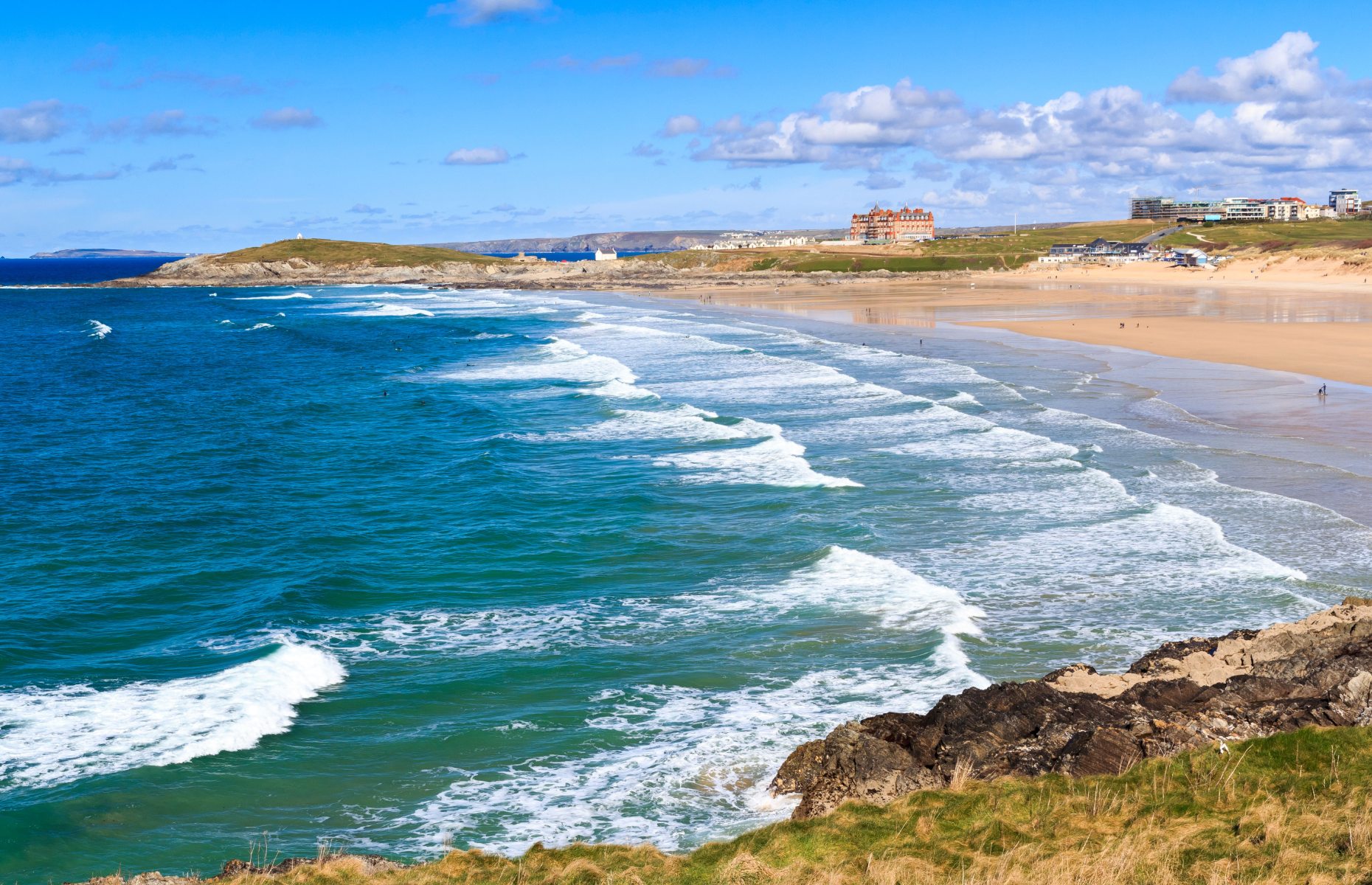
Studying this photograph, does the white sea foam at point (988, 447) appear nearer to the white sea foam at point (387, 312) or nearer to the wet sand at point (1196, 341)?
the wet sand at point (1196, 341)

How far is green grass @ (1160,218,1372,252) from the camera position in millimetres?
141125

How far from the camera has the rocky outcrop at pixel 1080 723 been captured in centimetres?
1205

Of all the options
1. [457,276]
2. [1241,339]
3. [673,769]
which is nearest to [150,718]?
[673,769]

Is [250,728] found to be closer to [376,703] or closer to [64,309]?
[376,703]

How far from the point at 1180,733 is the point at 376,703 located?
36.7 feet

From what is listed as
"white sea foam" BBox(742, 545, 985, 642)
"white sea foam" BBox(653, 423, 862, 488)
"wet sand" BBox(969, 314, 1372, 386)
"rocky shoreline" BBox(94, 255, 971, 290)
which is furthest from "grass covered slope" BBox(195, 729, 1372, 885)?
"rocky shoreline" BBox(94, 255, 971, 290)

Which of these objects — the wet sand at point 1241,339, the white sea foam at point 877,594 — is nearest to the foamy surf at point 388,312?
the wet sand at point 1241,339

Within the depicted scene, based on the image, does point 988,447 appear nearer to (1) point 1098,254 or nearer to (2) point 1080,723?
(2) point 1080,723

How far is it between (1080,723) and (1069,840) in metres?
3.11

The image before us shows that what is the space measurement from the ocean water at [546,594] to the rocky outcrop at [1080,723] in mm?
1087

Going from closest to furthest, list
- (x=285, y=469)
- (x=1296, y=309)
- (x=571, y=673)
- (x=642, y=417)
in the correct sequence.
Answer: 1. (x=571, y=673)
2. (x=285, y=469)
3. (x=642, y=417)
4. (x=1296, y=309)

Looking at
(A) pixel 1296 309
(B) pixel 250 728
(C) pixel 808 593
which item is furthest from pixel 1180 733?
(A) pixel 1296 309

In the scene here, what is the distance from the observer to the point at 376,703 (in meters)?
16.2

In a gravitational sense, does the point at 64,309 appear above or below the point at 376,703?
above
